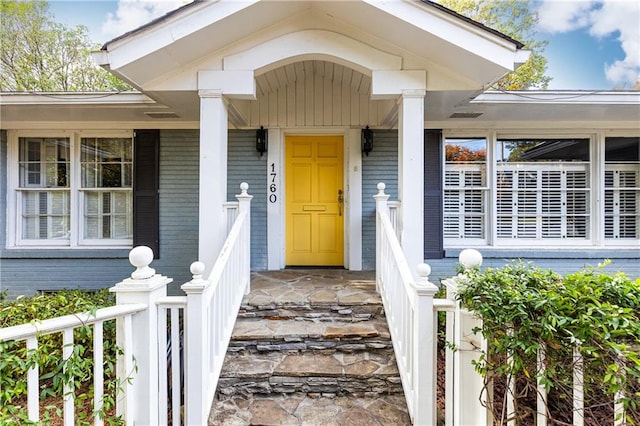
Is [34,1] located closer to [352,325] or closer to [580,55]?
[352,325]

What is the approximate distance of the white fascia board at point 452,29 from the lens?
2.74m

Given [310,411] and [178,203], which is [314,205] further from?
[310,411]

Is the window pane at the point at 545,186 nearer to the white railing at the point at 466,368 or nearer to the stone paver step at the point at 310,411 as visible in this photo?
the white railing at the point at 466,368

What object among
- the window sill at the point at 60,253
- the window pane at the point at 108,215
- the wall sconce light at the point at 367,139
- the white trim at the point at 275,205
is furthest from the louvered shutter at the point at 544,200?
the window sill at the point at 60,253

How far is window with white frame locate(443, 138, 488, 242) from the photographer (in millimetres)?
4812

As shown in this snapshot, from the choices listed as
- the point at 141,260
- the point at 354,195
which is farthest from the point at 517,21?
the point at 141,260

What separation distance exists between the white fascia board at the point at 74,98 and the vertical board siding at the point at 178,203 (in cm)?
75

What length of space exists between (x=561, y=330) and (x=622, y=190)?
471cm

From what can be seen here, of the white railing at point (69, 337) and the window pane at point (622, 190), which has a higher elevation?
the window pane at point (622, 190)

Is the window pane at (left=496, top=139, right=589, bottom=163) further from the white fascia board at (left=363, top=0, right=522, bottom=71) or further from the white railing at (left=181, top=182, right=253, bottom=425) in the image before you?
the white railing at (left=181, top=182, right=253, bottom=425)

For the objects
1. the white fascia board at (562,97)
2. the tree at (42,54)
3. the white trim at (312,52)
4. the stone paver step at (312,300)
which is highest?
the tree at (42,54)

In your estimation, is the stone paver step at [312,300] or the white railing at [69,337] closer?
the white railing at [69,337]

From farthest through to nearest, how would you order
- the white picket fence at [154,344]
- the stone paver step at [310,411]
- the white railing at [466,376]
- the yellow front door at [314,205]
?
the yellow front door at [314,205]
the stone paver step at [310,411]
the white railing at [466,376]
the white picket fence at [154,344]

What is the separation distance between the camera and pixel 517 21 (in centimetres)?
1481
